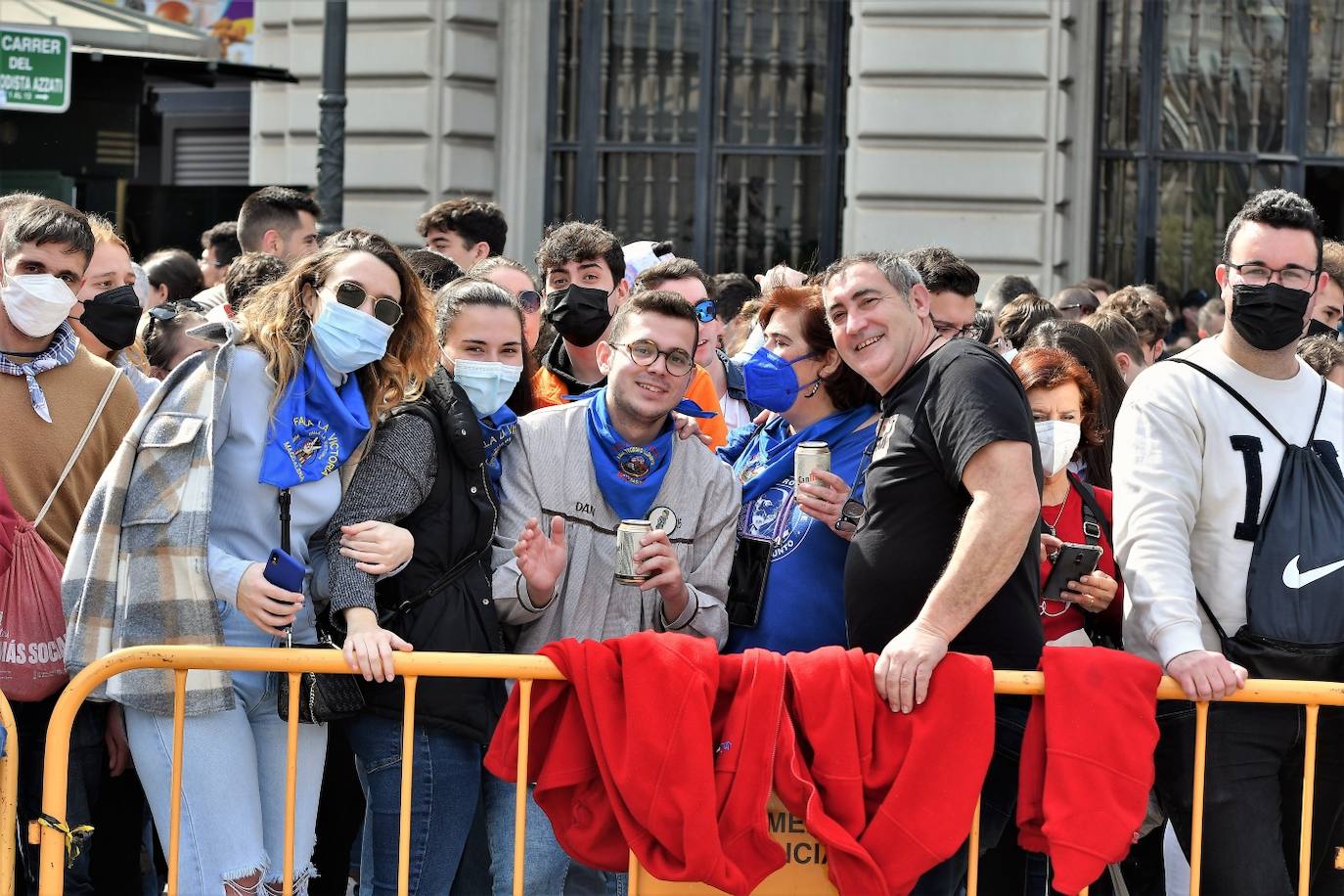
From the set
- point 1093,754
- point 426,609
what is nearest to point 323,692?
point 426,609

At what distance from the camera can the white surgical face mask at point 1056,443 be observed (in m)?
4.81

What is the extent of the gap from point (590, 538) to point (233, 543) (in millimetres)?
945

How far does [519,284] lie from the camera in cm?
588

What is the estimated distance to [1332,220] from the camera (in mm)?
13125

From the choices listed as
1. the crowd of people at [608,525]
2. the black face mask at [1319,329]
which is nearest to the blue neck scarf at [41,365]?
the crowd of people at [608,525]

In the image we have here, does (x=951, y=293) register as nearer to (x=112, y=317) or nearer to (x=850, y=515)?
(x=850, y=515)

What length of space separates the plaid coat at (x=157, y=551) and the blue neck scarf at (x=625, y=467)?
40.1 inches

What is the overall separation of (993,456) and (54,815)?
2.39 m

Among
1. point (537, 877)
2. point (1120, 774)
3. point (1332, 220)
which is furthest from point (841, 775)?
point (1332, 220)

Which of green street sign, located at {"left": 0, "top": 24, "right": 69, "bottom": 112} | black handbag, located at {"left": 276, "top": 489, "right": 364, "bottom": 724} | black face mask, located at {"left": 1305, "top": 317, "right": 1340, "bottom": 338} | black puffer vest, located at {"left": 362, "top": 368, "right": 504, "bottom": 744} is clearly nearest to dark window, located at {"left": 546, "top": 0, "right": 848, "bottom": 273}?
green street sign, located at {"left": 0, "top": 24, "right": 69, "bottom": 112}

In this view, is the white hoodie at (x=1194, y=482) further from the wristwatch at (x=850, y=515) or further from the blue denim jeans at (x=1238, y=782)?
the wristwatch at (x=850, y=515)

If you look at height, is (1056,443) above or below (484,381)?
below

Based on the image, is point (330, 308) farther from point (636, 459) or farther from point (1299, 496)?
point (1299, 496)

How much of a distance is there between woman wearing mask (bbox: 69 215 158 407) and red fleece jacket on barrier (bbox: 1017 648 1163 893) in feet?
9.95
